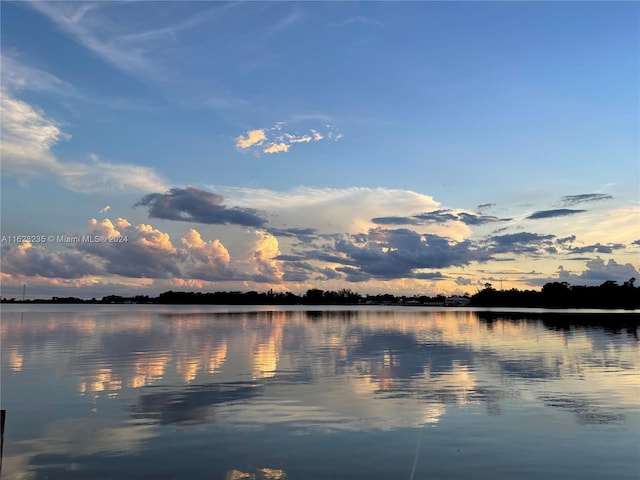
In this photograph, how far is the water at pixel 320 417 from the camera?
1773cm

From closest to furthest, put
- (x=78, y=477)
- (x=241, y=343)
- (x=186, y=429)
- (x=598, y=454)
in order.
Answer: (x=78, y=477) → (x=598, y=454) → (x=186, y=429) → (x=241, y=343)

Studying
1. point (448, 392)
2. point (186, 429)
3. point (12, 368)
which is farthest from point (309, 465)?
point (12, 368)

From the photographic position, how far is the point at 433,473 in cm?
1695

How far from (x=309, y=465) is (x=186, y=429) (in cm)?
738

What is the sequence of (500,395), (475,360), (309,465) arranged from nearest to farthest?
(309,465)
(500,395)
(475,360)

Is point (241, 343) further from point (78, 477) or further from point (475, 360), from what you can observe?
point (78, 477)

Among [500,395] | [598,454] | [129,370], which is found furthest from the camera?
[129,370]

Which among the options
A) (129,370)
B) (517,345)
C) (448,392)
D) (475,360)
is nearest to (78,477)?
(448,392)

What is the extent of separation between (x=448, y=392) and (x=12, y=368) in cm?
3373

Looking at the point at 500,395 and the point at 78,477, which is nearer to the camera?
the point at 78,477

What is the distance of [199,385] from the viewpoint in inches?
1316

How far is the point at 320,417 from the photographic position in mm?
24516

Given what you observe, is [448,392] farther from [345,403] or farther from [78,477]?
[78,477]

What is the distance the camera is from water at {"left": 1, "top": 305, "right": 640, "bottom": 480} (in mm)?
17734
